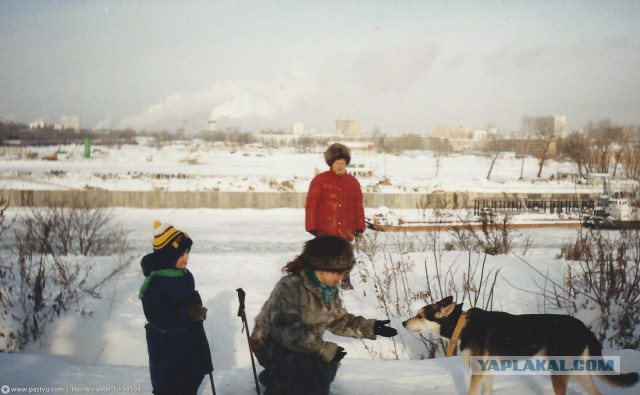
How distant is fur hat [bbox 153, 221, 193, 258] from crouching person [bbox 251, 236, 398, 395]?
2.31ft

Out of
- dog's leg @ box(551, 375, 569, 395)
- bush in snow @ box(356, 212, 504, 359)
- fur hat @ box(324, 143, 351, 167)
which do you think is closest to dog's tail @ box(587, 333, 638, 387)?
dog's leg @ box(551, 375, 569, 395)

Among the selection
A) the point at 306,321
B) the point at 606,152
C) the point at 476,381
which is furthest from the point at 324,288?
the point at 606,152

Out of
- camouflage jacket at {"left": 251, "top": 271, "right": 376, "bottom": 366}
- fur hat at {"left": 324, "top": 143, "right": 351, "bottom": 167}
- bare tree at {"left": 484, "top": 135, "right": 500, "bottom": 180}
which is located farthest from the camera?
bare tree at {"left": 484, "top": 135, "right": 500, "bottom": 180}

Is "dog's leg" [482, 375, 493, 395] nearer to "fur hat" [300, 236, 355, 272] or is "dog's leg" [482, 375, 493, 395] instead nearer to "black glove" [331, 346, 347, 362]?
"black glove" [331, 346, 347, 362]

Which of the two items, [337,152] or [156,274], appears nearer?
[156,274]

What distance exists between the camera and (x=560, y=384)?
3436mm

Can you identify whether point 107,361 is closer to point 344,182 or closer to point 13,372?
point 13,372

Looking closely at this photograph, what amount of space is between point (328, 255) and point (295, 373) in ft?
2.40

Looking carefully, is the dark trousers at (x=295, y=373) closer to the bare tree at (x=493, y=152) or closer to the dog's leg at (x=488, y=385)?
the dog's leg at (x=488, y=385)

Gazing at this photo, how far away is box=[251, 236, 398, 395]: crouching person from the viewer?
2.92 m

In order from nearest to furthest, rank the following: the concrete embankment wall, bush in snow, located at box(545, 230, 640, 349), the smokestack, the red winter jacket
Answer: bush in snow, located at box(545, 230, 640, 349)
the red winter jacket
the concrete embankment wall
the smokestack

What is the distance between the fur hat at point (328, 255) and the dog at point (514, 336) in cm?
100

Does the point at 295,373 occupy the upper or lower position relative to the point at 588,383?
upper

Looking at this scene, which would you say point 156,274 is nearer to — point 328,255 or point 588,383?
point 328,255
